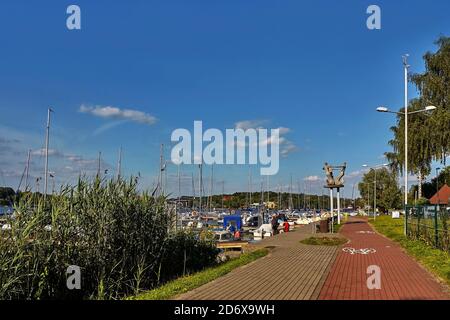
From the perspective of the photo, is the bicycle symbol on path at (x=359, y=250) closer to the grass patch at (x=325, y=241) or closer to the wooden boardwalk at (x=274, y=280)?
the wooden boardwalk at (x=274, y=280)

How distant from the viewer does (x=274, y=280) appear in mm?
11094

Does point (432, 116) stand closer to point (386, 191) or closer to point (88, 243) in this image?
point (88, 243)

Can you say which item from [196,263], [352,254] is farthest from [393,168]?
[196,263]

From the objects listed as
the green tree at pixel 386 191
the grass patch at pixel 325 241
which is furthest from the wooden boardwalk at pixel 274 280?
the green tree at pixel 386 191

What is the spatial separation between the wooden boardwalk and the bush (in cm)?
225

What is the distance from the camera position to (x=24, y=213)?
393 inches

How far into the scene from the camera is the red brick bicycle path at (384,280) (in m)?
9.12

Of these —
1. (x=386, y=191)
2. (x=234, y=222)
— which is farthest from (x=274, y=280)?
(x=386, y=191)

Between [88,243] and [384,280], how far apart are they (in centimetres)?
724

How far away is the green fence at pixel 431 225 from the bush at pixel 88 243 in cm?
996

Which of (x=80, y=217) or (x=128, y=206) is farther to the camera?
(x=128, y=206)
